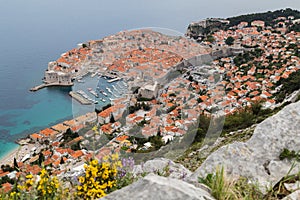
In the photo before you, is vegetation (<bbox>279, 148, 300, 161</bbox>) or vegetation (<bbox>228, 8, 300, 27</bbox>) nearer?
vegetation (<bbox>279, 148, 300, 161</bbox>)

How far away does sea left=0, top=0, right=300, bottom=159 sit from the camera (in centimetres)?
1395

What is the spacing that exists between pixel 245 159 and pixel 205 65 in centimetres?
263

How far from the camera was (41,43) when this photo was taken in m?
29.2

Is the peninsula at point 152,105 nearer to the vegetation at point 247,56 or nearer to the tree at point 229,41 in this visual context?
the vegetation at point 247,56

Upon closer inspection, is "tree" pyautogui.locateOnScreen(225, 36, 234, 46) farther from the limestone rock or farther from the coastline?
the limestone rock

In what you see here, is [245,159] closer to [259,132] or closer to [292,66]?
[259,132]

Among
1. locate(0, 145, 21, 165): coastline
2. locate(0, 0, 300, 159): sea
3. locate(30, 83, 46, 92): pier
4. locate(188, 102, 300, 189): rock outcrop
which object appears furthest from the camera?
locate(30, 83, 46, 92): pier

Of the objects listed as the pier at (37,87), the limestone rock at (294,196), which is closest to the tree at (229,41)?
the pier at (37,87)

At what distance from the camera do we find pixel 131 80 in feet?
14.3

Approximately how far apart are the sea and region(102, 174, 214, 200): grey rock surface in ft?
5.81

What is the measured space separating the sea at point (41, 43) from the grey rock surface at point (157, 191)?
5.81 ft

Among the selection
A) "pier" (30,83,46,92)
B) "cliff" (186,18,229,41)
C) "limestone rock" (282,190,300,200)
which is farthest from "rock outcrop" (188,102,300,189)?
"cliff" (186,18,229,41)

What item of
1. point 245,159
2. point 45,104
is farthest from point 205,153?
point 45,104

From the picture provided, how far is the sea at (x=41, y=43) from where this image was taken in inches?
549
